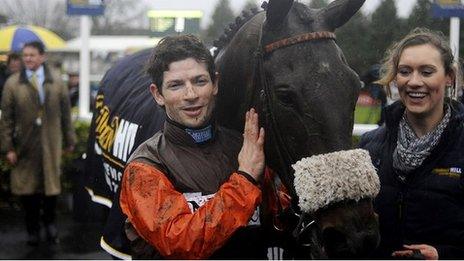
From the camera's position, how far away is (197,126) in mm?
2484

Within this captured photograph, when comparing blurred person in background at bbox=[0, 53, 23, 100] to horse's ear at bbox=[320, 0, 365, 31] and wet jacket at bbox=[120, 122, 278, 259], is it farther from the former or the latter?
horse's ear at bbox=[320, 0, 365, 31]

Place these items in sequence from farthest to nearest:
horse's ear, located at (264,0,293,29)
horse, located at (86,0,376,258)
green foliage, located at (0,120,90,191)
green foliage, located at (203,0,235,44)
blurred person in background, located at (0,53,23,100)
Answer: green foliage, located at (203,0,235,44) → blurred person in background, located at (0,53,23,100) → green foliage, located at (0,120,90,191) → horse's ear, located at (264,0,293,29) → horse, located at (86,0,376,258)

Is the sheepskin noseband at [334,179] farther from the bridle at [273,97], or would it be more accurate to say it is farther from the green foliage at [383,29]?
the green foliage at [383,29]

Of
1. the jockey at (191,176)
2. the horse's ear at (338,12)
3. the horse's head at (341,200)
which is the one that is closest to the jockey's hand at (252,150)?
the jockey at (191,176)

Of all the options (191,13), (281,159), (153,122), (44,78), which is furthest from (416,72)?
(44,78)

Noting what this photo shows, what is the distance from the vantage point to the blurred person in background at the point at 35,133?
7.10m

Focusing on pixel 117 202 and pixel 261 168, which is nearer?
pixel 261 168

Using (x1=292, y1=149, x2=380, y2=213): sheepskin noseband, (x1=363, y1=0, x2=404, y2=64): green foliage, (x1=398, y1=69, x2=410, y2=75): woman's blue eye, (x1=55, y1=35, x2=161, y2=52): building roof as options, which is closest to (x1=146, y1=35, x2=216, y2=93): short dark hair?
(x1=292, y1=149, x2=380, y2=213): sheepskin noseband

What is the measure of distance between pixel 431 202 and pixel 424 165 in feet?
0.43

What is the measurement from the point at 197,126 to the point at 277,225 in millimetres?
494

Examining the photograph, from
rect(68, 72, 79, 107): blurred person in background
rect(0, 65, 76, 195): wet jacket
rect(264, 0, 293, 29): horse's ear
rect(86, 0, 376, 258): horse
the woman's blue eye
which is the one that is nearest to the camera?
rect(86, 0, 376, 258): horse

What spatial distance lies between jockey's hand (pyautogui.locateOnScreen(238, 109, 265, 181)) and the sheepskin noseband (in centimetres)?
14

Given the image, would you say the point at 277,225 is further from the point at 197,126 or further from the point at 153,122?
the point at 153,122

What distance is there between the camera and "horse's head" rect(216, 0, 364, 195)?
240 cm
